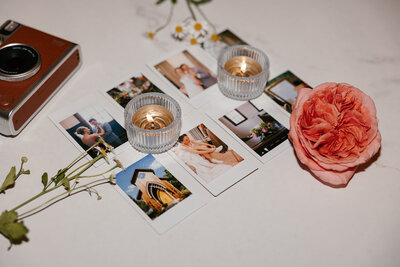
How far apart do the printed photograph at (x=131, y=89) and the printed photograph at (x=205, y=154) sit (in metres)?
0.16

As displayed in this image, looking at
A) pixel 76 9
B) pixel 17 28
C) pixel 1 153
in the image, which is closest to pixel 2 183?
pixel 1 153

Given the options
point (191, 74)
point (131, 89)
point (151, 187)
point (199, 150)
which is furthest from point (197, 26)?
point (151, 187)

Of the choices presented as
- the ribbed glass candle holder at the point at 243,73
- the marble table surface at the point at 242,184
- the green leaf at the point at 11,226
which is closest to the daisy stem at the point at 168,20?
the marble table surface at the point at 242,184

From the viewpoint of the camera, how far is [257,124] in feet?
3.39

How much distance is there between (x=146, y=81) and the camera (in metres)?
1.10

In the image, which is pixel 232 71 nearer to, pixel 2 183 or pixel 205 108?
pixel 205 108

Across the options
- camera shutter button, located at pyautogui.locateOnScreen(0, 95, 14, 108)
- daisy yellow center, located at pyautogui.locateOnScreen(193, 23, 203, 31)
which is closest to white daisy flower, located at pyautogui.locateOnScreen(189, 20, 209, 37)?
daisy yellow center, located at pyautogui.locateOnScreen(193, 23, 203, 31)

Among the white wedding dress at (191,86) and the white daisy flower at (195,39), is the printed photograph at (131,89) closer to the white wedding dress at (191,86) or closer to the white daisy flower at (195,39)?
the white wedding dress at (191,86)

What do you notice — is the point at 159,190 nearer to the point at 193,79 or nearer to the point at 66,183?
the point at 66,183

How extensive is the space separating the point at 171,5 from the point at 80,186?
0.59 metres

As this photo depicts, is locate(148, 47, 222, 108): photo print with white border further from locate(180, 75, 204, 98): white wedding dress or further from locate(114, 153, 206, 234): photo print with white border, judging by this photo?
locate(114, 153, 206, 234): photo print with white border

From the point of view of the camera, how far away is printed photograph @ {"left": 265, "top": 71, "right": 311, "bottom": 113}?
3.55 ft

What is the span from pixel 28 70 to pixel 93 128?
184mm

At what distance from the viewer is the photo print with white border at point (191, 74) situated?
3.56ft
